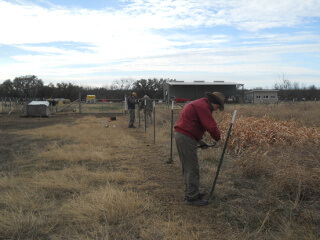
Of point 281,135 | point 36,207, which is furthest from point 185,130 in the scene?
point 281,135

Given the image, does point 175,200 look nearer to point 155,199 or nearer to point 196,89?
point 155,199

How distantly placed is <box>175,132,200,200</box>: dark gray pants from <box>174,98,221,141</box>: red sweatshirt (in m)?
0.09

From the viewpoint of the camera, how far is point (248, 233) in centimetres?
371

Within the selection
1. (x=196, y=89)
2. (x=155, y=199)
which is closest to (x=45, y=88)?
(x=196, y=89)

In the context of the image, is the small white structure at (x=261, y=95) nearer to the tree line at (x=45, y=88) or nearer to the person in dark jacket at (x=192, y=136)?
the tree line at (x=45, y=88)

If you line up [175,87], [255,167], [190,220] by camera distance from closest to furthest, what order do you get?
[190,220]
[255,167]
[175,87]

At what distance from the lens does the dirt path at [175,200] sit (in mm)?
3914

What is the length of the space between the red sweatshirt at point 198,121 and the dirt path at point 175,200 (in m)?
1.05

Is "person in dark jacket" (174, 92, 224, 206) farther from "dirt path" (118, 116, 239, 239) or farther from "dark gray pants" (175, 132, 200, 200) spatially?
"dirt path" (118, 116, 239, 239)

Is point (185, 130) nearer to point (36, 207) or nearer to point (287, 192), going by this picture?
point (287, 192)

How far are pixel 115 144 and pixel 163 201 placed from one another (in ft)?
18.4

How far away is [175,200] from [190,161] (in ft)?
2.31

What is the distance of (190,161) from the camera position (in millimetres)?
4797

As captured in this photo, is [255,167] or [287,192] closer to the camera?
[287,192]
